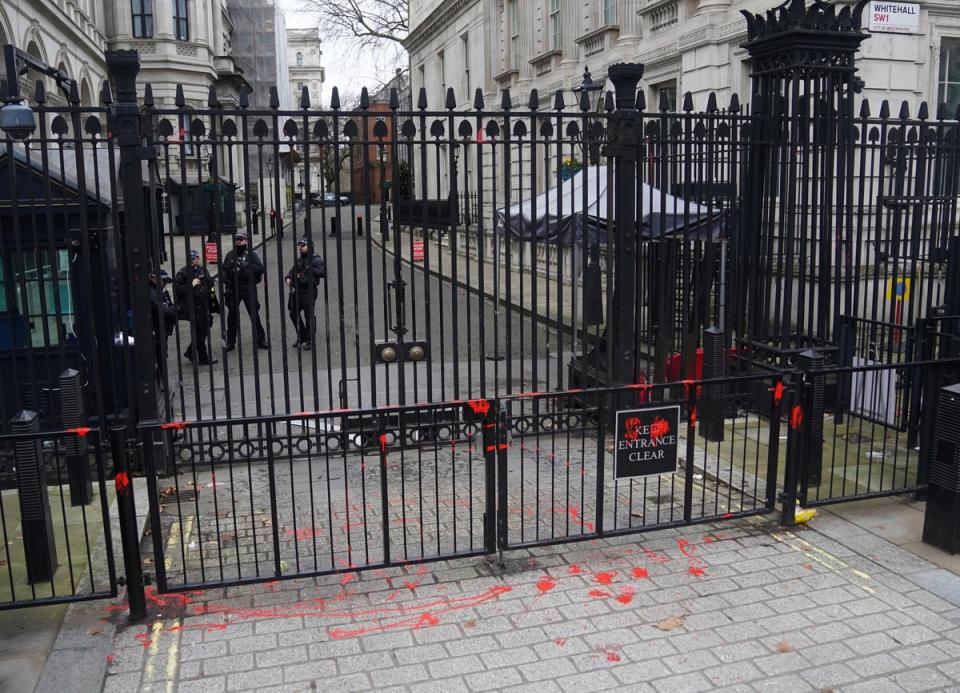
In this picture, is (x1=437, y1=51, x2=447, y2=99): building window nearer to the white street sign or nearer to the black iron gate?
the white street sign

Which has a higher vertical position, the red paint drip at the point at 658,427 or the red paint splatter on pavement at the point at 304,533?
the red paint drip at the point at 658,427

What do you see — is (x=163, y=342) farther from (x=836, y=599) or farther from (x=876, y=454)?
(x=876, y=454)

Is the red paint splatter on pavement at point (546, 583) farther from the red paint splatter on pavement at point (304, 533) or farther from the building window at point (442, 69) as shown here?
the building window at point (442, 69)

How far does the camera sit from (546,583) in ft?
17.6

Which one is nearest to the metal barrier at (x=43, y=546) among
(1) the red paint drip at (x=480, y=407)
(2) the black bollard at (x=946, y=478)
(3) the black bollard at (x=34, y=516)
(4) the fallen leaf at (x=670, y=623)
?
(3) the black bollard at (x=34, y=516)

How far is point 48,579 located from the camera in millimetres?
5328

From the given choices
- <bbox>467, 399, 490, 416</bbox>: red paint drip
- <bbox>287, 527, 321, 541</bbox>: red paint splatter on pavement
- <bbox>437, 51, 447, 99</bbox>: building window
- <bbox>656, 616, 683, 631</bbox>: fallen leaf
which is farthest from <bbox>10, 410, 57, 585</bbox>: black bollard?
<bbox>437, 51, 447, 99</bbox>: building window

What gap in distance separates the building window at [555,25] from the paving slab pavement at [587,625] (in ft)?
71.2

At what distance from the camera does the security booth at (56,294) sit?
277 inches

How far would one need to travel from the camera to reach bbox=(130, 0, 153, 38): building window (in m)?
43.4

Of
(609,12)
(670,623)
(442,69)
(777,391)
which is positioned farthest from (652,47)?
(442,69)

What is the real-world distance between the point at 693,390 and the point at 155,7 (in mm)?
45267

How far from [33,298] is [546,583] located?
18.7ft

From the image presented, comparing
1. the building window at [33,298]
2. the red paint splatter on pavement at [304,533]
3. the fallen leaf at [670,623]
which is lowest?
the fallen leaf at [670,623]
